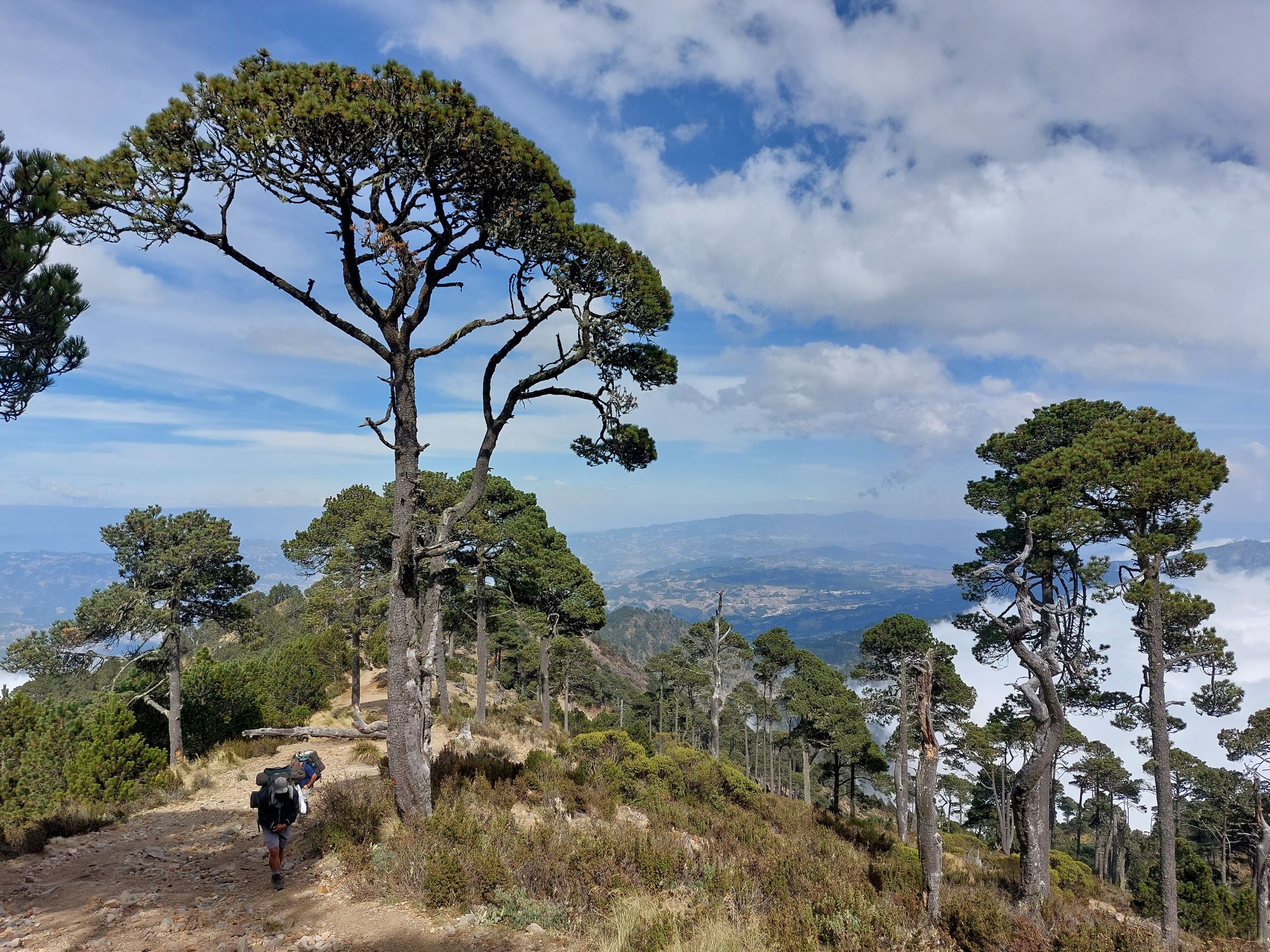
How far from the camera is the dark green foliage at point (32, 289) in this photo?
6.10 meters

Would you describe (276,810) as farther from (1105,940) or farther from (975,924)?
(1105,940)

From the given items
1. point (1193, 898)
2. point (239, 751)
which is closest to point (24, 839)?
point (239, 751)

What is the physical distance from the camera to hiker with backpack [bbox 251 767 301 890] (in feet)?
20.8

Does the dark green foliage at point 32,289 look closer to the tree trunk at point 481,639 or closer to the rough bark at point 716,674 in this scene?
the tree trunk at point 481,639

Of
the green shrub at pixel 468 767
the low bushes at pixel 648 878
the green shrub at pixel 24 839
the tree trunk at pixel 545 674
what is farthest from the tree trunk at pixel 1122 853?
the green shrub at pixel 24 839

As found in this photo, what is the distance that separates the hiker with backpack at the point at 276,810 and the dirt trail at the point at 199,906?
1.15ft

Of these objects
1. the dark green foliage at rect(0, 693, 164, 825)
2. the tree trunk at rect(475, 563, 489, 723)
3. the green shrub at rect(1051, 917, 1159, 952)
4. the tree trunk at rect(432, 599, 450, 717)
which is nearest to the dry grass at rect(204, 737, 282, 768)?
the dark green foliage at rect(0, 693, 164, 825)

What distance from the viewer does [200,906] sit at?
18.9ft

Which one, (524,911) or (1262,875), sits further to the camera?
(1262,875)

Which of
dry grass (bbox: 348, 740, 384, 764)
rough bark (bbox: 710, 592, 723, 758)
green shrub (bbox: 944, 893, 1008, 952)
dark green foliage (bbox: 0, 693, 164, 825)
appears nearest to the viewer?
green shrub (bbox: 944, 893, 1008, 952)

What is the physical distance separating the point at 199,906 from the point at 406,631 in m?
3.27

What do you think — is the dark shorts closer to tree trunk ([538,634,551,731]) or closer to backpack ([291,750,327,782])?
backpack ([291,750,327,782])

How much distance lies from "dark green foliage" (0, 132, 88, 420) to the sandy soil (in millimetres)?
5737

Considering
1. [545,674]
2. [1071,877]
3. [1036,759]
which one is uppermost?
[1036,759]
